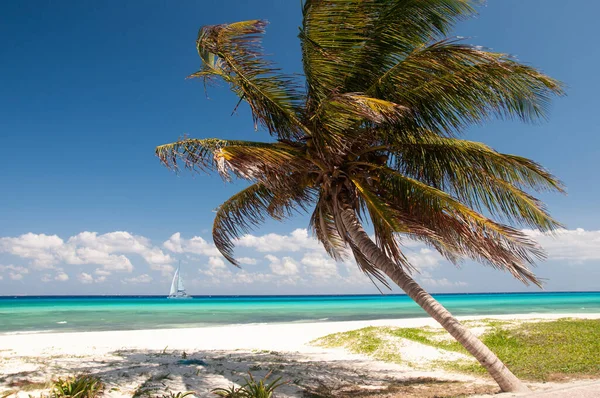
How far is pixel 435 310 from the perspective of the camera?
6.02 m

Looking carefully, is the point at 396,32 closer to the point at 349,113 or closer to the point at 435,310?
the point at 349,113

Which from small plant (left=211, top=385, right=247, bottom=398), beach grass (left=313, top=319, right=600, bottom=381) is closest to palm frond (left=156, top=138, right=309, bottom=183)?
small plant (left=211, top=385, right=247, bottom=398)

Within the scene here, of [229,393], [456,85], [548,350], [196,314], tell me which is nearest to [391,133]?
[456,85]

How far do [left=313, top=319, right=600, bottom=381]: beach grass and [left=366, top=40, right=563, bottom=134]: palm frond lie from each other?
4564 millimetres

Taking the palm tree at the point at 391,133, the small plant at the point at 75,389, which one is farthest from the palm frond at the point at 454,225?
the small plant at the point at 75,389

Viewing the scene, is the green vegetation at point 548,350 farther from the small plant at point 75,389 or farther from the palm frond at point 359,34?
the small plant at point 75,389

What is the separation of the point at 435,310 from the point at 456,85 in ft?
10.6

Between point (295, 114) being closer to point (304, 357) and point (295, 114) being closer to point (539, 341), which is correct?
point (304, 357)

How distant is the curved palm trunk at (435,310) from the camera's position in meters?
5.82

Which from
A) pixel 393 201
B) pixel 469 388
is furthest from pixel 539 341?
pixel 393 201

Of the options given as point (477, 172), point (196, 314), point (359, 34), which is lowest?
point (196, 314)

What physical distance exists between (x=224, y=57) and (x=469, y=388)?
6.32 m

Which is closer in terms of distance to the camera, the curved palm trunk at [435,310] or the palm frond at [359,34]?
the curved palm trunk at [435,310]

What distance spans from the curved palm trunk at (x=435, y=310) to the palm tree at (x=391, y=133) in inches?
0.7
